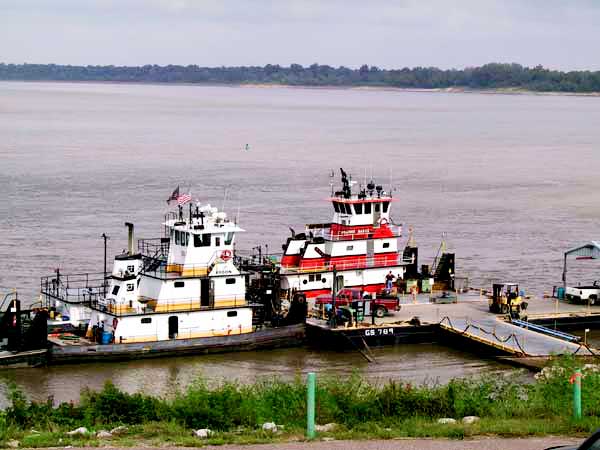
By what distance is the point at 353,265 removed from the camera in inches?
1679

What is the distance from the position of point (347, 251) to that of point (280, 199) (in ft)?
102

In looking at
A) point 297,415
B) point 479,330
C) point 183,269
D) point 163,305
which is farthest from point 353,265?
point 297,415

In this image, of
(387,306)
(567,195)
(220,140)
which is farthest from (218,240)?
(220,140)

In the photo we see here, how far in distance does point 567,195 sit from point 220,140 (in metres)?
63.9

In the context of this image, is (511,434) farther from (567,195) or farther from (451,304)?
(567,195)

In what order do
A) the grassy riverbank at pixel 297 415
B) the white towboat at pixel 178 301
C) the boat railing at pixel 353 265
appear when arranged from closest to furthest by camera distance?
1. the grassy riverbank at pixel 297 415
2. the white towboat at pixel 178 301
3. the boat railing at pixel 353 265

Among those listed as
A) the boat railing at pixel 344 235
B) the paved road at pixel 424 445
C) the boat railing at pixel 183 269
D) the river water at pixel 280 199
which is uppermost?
the paved road at pixel 424 445

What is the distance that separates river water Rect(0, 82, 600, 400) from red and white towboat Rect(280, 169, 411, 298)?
5587 millimetres

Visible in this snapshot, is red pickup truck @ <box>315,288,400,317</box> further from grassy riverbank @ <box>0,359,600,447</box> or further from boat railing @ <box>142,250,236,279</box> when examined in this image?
grassy riverbank @ <box>0,359,600,447</box>

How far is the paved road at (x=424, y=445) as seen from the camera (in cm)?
1617

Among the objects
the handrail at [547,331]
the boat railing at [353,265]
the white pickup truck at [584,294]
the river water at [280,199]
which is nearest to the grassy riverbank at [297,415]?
the river water at [280,199]

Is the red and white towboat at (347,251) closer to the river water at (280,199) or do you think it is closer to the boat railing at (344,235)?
the boat railing at (344,235)

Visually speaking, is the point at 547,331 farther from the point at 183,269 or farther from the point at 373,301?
the point at 183,269

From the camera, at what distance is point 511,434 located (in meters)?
17.1
